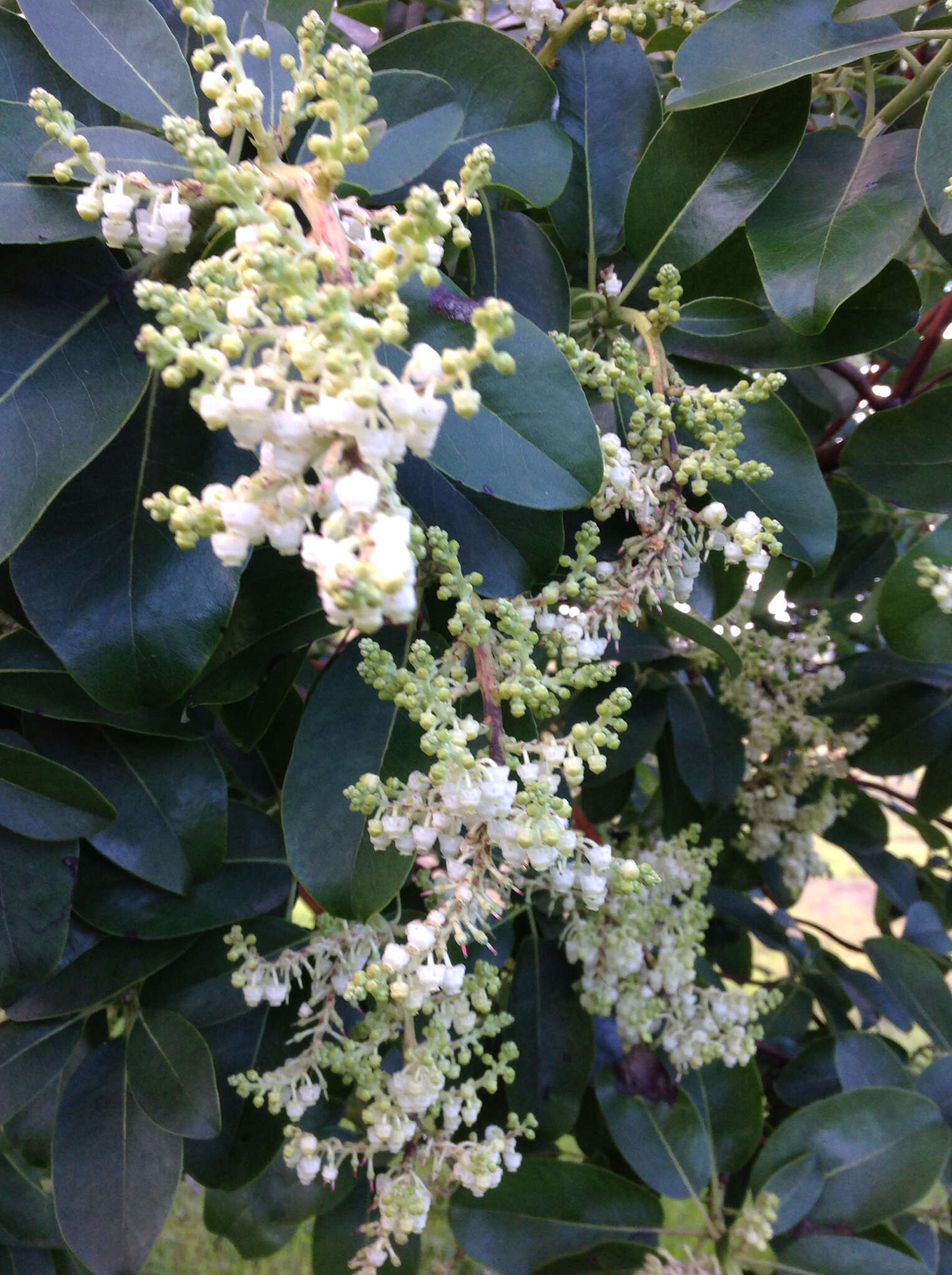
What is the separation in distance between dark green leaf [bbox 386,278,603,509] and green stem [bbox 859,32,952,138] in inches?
20.9

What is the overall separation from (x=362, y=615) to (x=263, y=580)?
456 millimetres

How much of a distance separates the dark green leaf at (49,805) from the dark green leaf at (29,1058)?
37 centimetres

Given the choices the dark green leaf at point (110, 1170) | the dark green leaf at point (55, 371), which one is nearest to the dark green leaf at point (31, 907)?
the dark green leaf at point (110, 1170)

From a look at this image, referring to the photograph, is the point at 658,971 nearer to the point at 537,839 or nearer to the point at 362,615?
the point at 537,839

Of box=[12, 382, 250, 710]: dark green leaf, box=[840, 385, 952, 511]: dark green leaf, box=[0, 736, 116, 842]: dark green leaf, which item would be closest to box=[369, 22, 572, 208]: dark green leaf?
box=[12, 382, 250, 710]: dark green leaf

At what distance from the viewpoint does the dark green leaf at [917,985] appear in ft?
5.24

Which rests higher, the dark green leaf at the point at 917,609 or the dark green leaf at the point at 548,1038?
the dark green leaf at the point at 917,609

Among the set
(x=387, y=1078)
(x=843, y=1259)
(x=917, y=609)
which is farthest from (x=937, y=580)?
(x=843, y=1259)

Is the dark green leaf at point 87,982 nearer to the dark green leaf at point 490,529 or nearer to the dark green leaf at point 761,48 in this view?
the dark green leaf at point 490,529

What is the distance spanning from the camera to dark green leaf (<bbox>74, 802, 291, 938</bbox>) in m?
0.94

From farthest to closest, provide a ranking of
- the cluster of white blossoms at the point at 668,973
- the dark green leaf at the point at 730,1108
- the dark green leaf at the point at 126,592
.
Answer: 1. the dark green leaf at the point at 730,1108
2. the cluster of white blossoms at the point at 668,973
3. the dark green leaf at the point at 126,592

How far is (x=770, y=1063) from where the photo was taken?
71.2 inches

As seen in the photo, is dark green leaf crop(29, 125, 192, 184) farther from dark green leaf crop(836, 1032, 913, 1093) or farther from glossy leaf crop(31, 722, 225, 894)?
dark green leaf crop(836, 1032, 913, 1093)

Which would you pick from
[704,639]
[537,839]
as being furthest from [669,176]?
[537,839]
